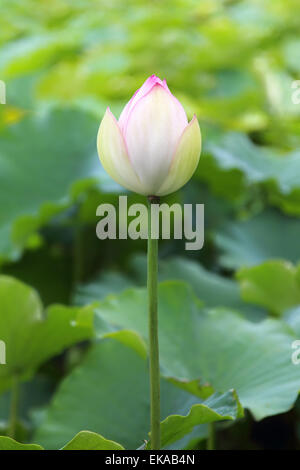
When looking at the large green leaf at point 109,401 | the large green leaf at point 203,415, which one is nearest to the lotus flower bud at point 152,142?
the large green leaf at point 203,415

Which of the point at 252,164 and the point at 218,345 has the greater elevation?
the point at 252,164

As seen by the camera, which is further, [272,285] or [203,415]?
[272,285]

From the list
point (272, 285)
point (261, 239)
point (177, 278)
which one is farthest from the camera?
point (261, 239)

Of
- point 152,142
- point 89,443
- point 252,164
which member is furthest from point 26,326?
point 252,164

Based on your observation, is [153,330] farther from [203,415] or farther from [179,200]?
[179,200]

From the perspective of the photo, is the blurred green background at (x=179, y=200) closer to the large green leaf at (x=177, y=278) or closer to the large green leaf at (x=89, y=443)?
the large green leaf at (x=177, y=278)

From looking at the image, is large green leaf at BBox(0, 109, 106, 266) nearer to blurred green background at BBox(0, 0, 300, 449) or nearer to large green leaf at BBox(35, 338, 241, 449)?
A: blurred green background at BBox(0, 0, 300, 449)
